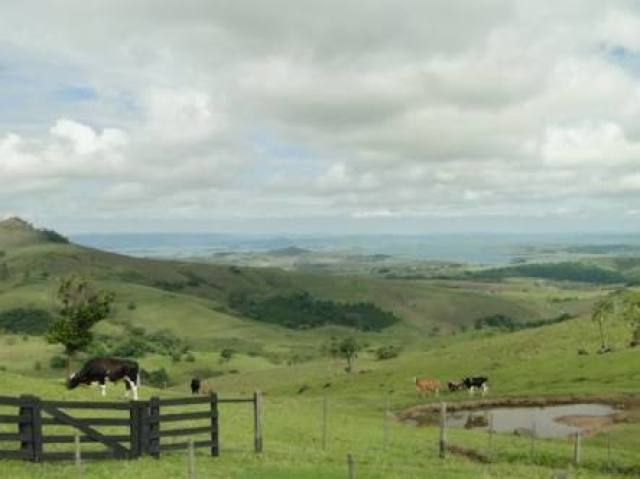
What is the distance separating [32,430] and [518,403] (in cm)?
5493

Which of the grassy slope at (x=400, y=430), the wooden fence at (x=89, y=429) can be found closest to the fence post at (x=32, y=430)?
the wooden fence at (x=89, y=429)

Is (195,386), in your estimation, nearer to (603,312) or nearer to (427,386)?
(427,386)

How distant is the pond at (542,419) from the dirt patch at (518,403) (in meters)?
1.02

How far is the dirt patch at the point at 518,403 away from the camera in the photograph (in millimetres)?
65375

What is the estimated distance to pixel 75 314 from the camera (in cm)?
6494

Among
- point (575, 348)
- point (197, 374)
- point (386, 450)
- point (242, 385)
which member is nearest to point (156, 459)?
point (386, 450)

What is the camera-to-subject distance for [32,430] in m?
24.5

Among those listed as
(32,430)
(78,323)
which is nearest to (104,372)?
(78,323)

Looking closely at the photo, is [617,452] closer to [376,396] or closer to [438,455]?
[438,455]

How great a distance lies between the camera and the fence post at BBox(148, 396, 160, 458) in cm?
2659

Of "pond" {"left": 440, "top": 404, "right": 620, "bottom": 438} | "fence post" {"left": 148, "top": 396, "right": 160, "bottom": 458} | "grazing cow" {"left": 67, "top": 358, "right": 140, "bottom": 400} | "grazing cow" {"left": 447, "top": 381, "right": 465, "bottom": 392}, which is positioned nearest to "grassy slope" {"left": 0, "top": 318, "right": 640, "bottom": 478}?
"fence post" {"left": 148, "top": 396, "right": 160, "bottom": 458}

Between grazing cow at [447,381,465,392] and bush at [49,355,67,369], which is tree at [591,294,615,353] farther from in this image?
bush at [49,355,67,369]

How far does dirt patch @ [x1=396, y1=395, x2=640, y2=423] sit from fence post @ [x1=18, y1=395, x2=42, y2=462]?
4214cm

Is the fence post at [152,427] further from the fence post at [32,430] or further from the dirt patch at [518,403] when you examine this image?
the dirt patch at [518,403]
